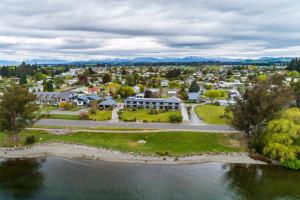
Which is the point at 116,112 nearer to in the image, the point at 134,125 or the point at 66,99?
the point at 134,125

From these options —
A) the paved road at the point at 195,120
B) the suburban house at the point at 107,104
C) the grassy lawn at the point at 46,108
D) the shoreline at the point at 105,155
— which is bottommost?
the shoreline at the point at 105,155

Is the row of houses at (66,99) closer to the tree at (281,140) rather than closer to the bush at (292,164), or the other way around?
the tree at (281,140)

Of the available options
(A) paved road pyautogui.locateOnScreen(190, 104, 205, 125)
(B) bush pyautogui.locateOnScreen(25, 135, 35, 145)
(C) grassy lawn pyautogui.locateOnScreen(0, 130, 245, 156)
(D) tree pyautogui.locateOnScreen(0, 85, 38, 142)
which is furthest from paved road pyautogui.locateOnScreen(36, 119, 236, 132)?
(D) tree pyautogui.locateOnScreen(0, 85, 38, 142)

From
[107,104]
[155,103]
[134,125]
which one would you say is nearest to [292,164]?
[134,125]

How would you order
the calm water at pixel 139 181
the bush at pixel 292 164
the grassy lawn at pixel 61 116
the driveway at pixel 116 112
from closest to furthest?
1. the calm water at pixel 139 181
2. the bush at pixel 292 164
3. the driveway at pixel 116 112
4. the grassy lawn at pixel 61 116

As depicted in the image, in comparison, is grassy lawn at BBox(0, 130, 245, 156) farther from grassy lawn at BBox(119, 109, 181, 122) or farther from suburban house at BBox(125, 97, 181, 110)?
suburban house at BBox(125, 97, 181, 110)

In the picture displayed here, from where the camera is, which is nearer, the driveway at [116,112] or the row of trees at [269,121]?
the row of trees at [269,121]

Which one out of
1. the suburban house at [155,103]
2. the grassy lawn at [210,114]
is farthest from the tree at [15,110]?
the grassy lawn at [210,114]
